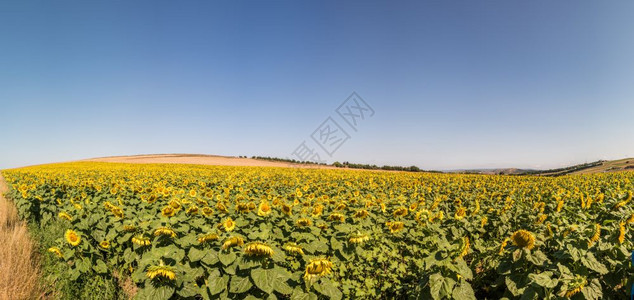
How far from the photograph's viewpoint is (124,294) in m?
4.27

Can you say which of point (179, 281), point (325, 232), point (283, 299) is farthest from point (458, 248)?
point (179, 281)

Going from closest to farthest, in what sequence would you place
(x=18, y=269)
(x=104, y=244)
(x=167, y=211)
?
(x=167, y=211) → (x=104, y=244) → (x=18, y=269)

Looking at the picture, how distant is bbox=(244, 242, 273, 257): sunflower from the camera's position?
8.12ft

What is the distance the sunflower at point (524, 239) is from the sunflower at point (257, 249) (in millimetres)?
2466

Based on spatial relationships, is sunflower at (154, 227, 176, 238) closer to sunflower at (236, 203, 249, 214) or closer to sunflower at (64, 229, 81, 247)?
sunflower at (236, 203, 249, 214)

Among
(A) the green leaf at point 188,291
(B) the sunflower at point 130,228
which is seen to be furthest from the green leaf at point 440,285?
(B) the sunflower at point 130,228

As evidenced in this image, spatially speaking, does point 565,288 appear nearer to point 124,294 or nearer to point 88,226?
point 124,294

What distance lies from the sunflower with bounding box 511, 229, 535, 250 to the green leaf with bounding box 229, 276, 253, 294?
2.71 m

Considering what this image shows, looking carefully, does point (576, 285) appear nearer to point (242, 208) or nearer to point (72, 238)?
point (242, 208)

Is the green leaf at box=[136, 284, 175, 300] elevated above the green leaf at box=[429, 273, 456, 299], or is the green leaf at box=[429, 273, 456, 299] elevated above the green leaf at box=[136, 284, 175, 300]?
the green leaf at box=[429, 273, 456, 299]

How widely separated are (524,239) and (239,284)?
290cm

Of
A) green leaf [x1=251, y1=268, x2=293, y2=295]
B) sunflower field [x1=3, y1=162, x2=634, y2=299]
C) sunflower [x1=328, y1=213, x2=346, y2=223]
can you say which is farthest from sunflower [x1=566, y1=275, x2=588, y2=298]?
sunflower [x1=328, y1=213, x2=346, y2=223]

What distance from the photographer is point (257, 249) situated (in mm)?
2516

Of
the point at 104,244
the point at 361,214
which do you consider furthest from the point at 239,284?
the point at 104,244
